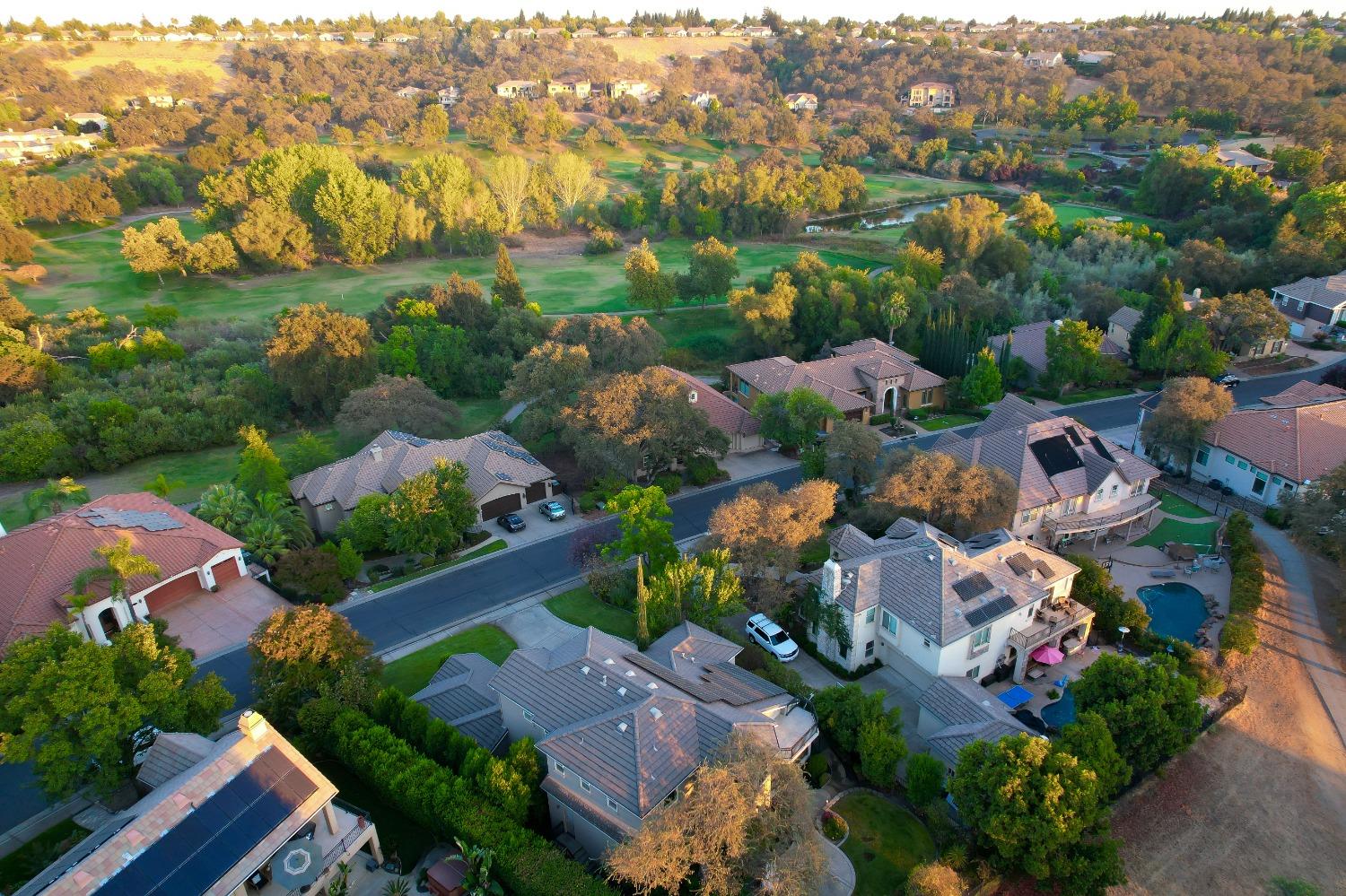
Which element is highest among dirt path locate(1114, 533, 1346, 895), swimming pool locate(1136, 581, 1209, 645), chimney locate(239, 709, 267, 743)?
chimney locate(239, 709, 267, 743)

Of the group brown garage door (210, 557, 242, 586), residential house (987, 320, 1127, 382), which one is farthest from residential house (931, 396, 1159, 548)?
brown garage door (210, 557, 242, 586)

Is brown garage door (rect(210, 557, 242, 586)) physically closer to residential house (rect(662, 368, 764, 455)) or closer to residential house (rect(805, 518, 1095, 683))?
residential house (rect(662, 368, 764, 455))

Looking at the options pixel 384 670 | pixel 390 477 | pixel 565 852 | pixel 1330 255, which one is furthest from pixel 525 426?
pixel 1330 255

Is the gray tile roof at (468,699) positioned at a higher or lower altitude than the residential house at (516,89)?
lower

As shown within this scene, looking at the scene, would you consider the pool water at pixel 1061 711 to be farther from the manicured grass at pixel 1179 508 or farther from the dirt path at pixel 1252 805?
the manicured grass at pixel 1179 508

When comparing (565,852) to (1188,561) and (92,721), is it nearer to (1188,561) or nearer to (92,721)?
(92,721)

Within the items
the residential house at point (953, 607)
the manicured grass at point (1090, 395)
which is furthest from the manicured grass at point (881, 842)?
the manicured grass at point (1090, 395)
